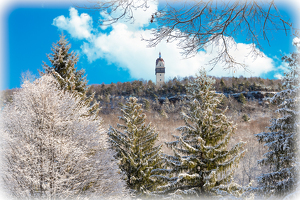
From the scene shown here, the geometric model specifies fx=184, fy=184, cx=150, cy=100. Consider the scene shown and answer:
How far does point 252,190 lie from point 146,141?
277 inches

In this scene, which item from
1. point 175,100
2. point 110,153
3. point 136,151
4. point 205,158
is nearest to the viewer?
point 205,158

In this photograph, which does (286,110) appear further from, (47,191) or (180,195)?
(47,191)

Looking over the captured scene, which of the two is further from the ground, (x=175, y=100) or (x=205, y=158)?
(x=175, y=100)

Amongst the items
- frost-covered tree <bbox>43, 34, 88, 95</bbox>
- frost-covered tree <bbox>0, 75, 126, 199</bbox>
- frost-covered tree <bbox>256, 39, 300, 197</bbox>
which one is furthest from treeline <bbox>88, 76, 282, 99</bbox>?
frost-covered tree <bbox>256, 39, 300, 197</bbox>

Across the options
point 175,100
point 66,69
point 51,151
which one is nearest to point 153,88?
point 175,100

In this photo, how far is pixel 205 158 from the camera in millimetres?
8773

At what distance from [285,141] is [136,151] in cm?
860

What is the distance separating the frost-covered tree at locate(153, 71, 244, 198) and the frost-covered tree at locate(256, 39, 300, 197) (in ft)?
5.90

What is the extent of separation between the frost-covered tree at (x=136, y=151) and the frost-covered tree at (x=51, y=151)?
70.2 inches

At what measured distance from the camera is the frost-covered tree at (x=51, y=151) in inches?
324

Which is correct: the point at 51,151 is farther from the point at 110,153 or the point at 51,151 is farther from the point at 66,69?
the point at 66,69

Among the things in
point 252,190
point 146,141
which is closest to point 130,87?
point 146,141

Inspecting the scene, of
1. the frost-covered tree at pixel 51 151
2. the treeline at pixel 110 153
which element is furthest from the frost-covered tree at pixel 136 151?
the frost-covered tree at pixel 51 151

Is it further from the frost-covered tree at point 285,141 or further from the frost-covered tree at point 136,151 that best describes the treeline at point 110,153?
the frost-covered tree at point 136,151
